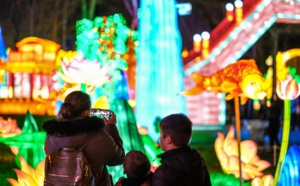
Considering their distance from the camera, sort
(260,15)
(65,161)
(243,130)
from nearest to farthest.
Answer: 1. (65,161)
2. (260,15)
3. (243,130)

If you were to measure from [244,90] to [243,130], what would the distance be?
52.1ft

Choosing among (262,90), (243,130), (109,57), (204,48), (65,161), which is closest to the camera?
(65,161)

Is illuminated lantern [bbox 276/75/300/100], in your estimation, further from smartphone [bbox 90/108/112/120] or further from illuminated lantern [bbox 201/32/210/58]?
illuminated lantern [bbox 201/32/210/58]

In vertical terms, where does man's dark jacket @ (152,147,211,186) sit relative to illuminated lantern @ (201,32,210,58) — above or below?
below

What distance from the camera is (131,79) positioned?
71.1ft

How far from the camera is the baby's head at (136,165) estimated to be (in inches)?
157

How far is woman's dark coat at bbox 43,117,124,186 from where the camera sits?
391 cm

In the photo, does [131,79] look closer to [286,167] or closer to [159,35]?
[159,35]

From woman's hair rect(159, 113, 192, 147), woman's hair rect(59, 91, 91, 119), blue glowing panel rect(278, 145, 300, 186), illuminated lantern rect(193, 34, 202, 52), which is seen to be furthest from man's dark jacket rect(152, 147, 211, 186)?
illuminated lantern rect(193, 34, 202, 52)

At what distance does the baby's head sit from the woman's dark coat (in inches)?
2.2

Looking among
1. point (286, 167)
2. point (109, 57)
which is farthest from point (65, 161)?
point (109, 57)

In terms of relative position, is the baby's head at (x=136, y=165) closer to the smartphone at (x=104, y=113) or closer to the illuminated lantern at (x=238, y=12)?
the smartphone at (x=104, y=113)

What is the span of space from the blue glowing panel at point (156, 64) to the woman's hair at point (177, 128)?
8341 millimetres

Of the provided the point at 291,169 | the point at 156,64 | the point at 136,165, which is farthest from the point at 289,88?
the point at 156,64
